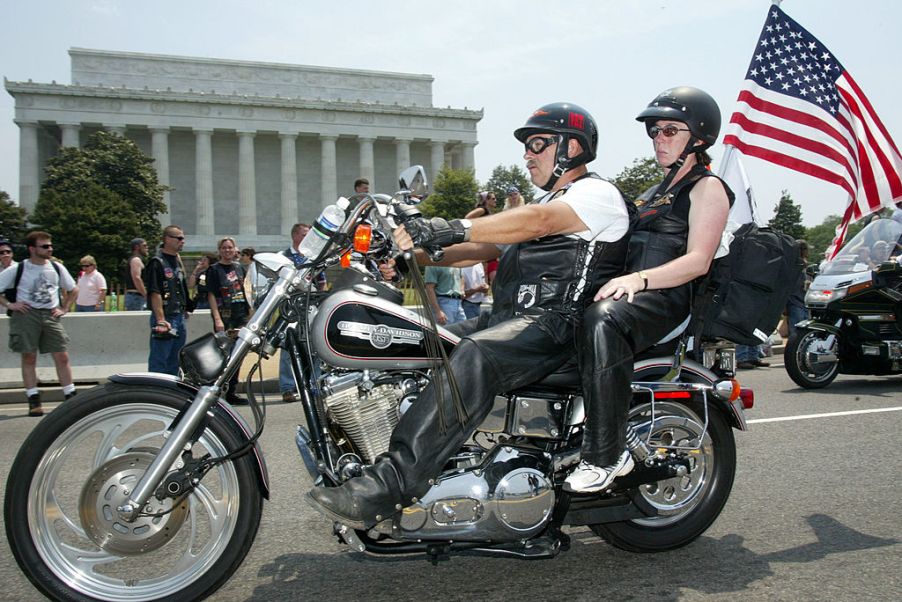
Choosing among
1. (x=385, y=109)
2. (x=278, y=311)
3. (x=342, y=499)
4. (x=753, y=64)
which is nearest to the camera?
(x=342, y=499)

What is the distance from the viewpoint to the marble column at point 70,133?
7138cm

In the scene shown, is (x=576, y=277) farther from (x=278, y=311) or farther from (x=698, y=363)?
(x=278, y=311)

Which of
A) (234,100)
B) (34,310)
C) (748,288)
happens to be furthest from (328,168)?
(748,288)

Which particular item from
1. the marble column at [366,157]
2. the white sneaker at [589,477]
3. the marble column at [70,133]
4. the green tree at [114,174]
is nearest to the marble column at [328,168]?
the marble column at [366,157]

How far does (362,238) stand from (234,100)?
77671 mm

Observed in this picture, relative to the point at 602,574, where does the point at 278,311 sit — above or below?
above

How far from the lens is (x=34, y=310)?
826 centimetres

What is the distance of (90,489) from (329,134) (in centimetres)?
7876

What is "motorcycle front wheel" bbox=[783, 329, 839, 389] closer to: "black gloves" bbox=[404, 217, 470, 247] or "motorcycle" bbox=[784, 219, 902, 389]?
"motorcycle" bbox=[784, 219, 902, 389]

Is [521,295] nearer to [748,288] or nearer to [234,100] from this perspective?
[748,288]

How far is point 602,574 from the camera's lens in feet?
10.8

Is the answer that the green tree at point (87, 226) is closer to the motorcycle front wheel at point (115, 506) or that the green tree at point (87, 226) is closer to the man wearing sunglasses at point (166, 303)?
the man wearing sunglasses at point (166, 303)

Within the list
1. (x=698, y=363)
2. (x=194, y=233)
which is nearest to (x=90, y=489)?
(x=698, y=363)

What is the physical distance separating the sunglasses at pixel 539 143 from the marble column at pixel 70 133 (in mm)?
76908
